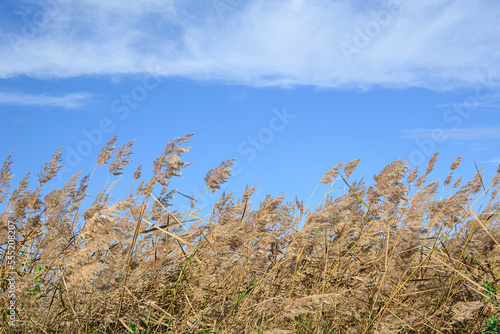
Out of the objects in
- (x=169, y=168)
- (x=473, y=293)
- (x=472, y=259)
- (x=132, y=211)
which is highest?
(x=169, y=168)

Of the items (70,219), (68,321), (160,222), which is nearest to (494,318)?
(160,222)

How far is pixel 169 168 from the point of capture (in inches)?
137

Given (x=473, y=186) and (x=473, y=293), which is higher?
(x=473, y=186)

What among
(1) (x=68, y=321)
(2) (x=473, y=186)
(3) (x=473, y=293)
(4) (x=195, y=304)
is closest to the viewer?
(1) (x=68, y=321)

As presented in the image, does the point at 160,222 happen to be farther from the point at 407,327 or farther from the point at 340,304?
the point at 407,327

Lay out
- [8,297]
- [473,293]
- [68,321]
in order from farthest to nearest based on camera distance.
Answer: [473,293] < [68,321] < [8,297]

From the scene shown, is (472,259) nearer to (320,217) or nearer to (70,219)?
(320,217)

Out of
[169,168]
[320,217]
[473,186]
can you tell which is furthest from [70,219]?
[473,186]

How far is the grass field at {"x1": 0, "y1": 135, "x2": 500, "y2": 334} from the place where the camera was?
136 inches

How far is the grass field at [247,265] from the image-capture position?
11.3 ft

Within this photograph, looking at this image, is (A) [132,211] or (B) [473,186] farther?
(B) [473,186]

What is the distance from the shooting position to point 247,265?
3.99 metres

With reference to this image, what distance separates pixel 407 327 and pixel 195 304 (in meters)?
1.79

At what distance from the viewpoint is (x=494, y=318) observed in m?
3.65
